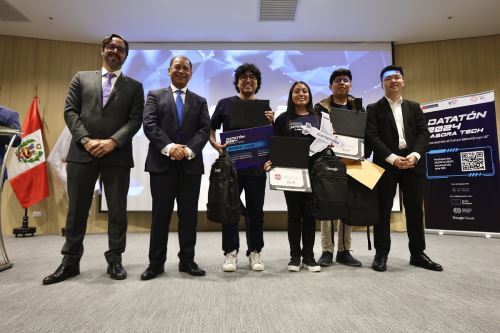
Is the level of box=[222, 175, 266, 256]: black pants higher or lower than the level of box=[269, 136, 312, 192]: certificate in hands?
lower

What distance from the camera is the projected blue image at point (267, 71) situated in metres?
5.17

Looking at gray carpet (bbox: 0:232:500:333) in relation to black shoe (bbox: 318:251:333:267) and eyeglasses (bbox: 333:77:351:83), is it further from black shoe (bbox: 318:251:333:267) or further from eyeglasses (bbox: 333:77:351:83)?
eyeglasses (bbox: 333:77:351:83)

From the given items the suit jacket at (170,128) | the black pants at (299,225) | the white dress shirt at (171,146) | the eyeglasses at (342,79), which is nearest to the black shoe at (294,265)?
the black pants at (299,225)

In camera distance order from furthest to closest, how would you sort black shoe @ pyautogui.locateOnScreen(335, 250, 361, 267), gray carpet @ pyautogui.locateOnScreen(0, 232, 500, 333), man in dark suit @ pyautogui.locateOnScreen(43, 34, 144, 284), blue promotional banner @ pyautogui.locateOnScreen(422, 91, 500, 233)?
blue promotional banner @ pyautogui.locateOnScreen(422, 91, 500, 233) < black shoe @ pyautogui.locateOnScreen(335, 250, 361, 267) < man in dark suit @ pyautogui.locateOnScreen(43, 34, 144, 284) < gray carpet @ pyautogui.locateOnScreen(0, 232, 500, 333)

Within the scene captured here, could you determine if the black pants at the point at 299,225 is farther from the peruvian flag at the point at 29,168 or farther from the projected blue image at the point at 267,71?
the peruvian flag at the point at 29,168

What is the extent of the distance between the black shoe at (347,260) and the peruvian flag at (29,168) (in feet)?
15.3

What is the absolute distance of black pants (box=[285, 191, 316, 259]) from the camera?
7.64ft

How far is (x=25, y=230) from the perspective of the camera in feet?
15.5

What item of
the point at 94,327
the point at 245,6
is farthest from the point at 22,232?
the point at 245,6

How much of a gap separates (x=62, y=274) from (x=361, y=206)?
216 cm

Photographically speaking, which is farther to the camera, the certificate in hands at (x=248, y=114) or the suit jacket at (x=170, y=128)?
the certificate in hands at (x=248, y=114)

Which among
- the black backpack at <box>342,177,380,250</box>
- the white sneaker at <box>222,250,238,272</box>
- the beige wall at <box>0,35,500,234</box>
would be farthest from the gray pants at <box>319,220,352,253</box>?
the beige wall at <box>0,35,500,234</box>

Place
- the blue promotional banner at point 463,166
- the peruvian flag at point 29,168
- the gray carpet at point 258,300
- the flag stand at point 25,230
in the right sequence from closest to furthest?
the gray carpet at point 258,300
the blue promotional banner at point 463,166
the flag stand at point 25,230
the peruvian flag at point 29,168

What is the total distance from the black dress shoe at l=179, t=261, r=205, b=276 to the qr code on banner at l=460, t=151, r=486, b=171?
428cm
